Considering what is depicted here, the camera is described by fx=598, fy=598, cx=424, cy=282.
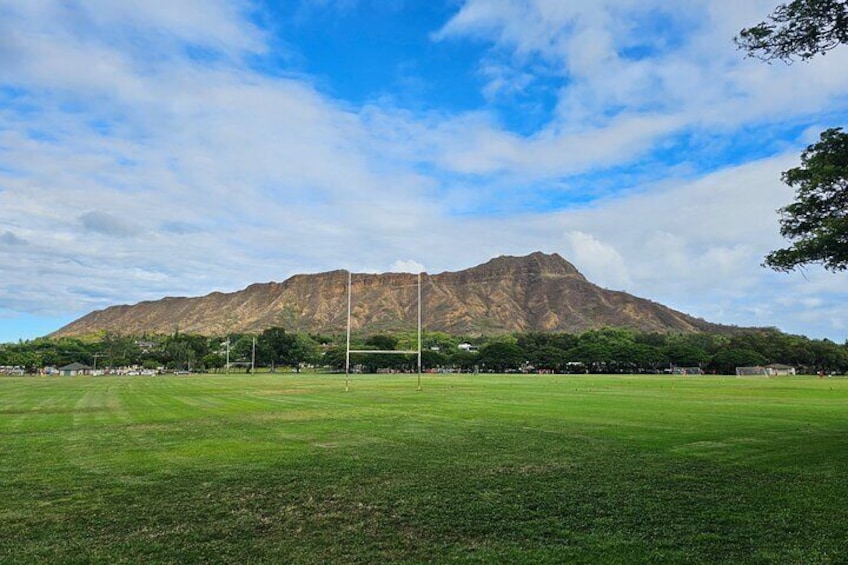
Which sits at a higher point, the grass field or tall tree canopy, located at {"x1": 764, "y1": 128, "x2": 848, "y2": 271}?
tall tree canopy, located at {"x1": 764, "y1": 128, "x2": 848, "y2": 271}

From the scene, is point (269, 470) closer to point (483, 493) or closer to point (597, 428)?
point (483, 493)

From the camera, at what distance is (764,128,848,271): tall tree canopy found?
12.2 metres

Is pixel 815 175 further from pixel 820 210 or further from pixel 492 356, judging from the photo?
pixel 492 356

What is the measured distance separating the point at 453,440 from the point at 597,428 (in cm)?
484

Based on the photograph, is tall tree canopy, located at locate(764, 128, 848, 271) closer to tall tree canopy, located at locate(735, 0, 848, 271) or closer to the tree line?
tall tree canopy, located at locate(735, 0, 848, 271)

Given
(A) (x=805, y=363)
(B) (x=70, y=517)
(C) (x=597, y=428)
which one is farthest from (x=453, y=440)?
(A) (x=805, y=363)

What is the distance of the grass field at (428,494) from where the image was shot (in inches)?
238

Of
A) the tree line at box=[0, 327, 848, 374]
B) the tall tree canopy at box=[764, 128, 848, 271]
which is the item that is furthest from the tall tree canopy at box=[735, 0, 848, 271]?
the tree line at box=[0, 327, 848, 374]

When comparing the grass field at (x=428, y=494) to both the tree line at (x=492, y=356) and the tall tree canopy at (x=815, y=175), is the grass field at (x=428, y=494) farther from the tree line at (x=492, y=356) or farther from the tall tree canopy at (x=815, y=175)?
the tree line at (x=492, y=356)

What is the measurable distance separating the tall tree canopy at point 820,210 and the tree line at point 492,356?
10356cm

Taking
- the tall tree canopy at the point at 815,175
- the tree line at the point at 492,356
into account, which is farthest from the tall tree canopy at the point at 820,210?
the tree line at the point at 492,356

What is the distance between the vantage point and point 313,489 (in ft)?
29.3

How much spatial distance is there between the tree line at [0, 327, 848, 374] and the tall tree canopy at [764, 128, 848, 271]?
10356 cm

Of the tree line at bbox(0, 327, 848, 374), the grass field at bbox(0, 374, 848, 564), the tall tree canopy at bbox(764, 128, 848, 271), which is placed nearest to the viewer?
the grass field at bbox(0, 374, 848, 564)
